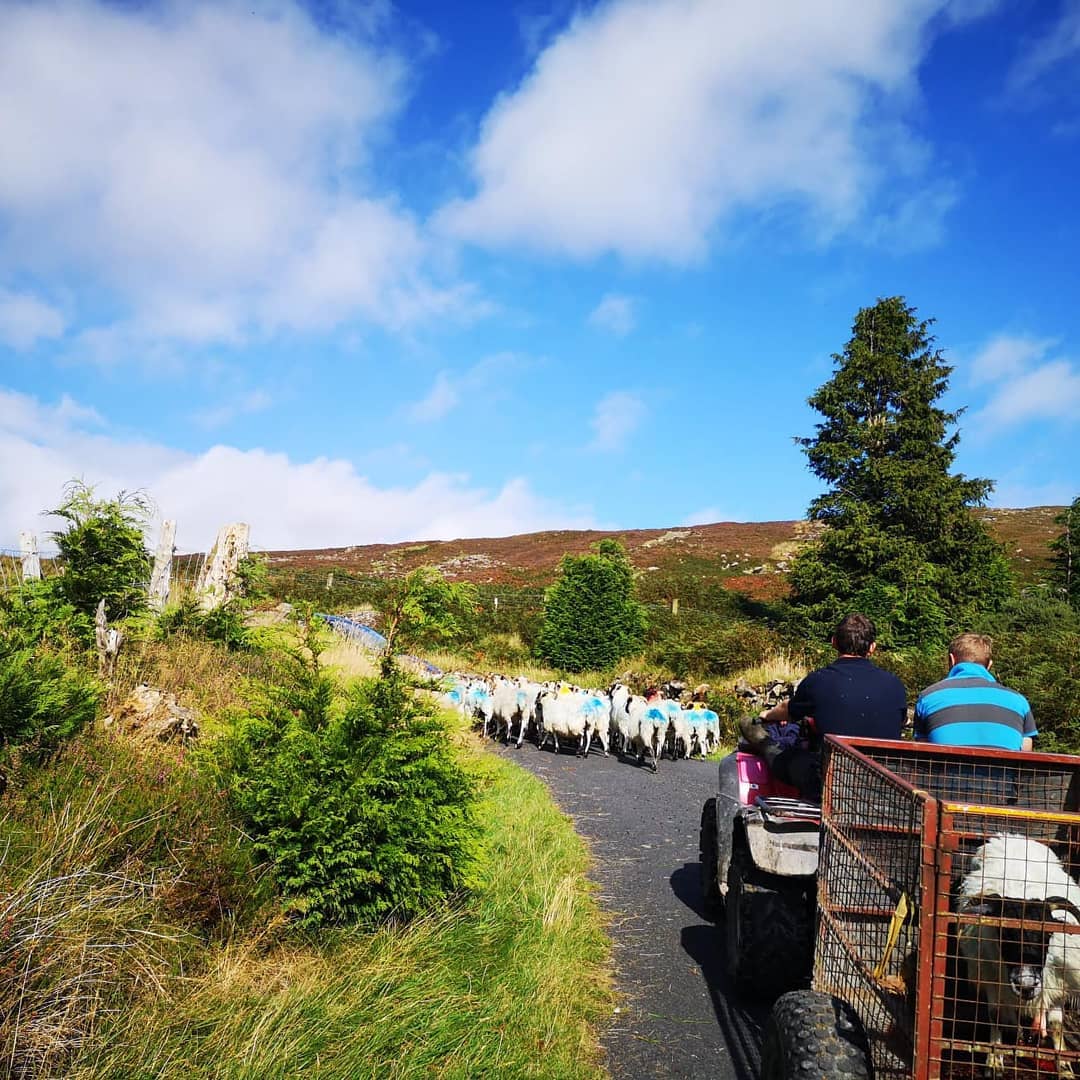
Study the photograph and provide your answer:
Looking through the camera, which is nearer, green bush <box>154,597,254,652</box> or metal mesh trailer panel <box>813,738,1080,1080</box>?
metal mesh trailer panel <box>813,738,1080,1080</box>

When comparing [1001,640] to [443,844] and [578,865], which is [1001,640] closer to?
[578,865]

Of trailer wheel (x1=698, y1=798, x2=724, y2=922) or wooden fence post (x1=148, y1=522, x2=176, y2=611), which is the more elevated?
wooden fence post (x1=148, y1=522, x2=176, y2=611)

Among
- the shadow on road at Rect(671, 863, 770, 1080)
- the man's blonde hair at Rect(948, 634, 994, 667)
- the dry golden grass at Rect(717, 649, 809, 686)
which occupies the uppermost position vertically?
the man's blonde hair at Rect(948, 634, 994, 667)

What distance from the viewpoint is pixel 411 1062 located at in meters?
3.33

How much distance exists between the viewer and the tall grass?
3.16 metres

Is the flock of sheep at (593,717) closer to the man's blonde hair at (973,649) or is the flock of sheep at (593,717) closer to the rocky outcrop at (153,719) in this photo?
the rocky outcrop at (153,719)

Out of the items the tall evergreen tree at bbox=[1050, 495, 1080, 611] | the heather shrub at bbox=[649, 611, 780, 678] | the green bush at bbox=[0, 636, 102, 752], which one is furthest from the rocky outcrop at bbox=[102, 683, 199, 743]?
the tall evergreen tree at bbox=[1050, 495, 1080, 611]

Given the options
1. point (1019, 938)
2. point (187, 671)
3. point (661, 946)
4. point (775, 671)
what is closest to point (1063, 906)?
point (1019, 938)

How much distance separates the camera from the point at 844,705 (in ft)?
14.0

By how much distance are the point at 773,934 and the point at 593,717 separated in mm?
9943

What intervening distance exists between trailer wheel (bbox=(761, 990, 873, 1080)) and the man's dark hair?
213 centimetres

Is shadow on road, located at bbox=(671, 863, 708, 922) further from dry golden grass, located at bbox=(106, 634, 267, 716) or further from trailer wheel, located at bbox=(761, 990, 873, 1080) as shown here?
dry golden grass, located at bbox=(106, 634, 267, 716)

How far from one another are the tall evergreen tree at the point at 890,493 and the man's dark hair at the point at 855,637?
18390mm

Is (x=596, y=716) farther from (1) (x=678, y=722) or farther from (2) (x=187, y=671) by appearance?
(2) (x=187, y=671)
